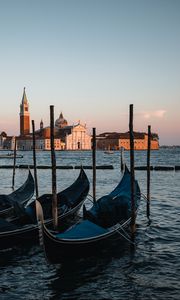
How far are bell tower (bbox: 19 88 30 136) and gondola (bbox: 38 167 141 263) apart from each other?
456 ft

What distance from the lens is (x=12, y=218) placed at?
11469mm

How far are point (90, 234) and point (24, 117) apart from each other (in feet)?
466

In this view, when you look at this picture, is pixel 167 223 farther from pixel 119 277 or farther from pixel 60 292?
pixel 60 292

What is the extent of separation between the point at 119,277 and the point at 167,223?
19.1 feet

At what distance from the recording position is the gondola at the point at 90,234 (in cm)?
812

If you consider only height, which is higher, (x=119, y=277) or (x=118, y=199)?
(x=118, y=199)

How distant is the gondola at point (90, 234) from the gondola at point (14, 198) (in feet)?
9.59

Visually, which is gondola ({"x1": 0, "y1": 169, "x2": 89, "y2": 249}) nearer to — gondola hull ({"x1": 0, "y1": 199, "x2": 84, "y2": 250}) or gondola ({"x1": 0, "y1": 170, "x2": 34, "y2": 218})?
gondola hull ({"x1": 0, "y1": 199, "x2": 84, "y2": 250})

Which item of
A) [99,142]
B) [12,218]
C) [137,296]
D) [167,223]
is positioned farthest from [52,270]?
[99,142]

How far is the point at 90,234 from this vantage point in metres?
8.89

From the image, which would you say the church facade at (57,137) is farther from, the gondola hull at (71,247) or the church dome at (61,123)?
the gondola hull at (71,247)

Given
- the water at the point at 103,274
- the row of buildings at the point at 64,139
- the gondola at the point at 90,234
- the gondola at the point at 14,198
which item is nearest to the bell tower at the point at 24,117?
the row of buildings at the point at 64,139

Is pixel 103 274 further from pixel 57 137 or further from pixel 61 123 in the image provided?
pixel 61 123

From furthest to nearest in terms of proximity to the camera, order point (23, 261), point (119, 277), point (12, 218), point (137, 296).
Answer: point (12, 218), point (23, 261), point (119, 277), point (137, 296)
